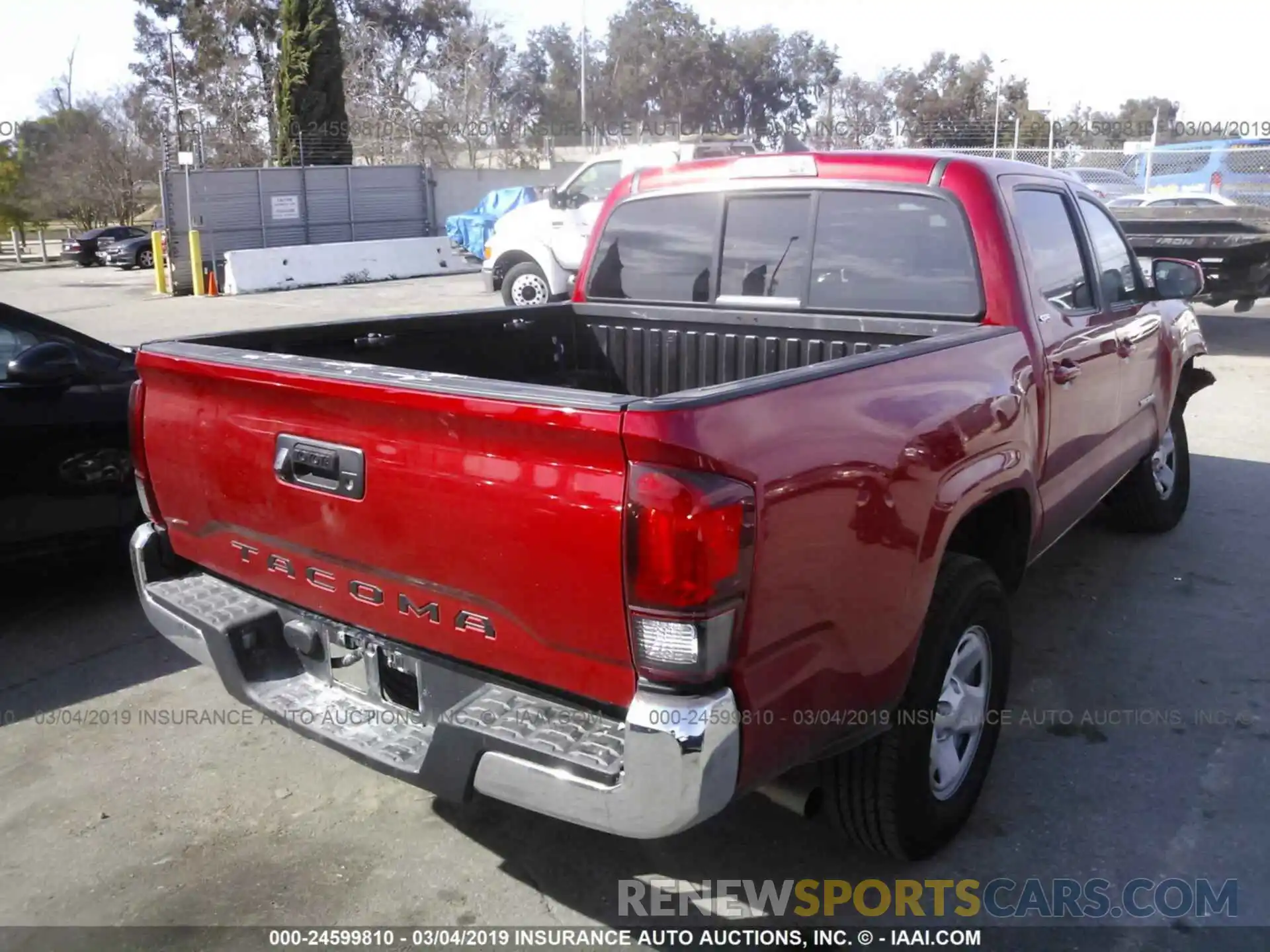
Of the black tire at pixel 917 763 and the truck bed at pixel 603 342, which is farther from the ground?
the truck bed at pixel 603 342

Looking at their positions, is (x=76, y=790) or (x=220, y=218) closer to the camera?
(x=76, y=790)

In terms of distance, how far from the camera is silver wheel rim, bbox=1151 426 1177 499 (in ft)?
19.2

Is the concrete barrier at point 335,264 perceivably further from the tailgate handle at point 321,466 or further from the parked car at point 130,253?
the tailgate handle at point 321,466

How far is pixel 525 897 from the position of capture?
3.06 meters

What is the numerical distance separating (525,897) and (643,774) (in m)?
1.00

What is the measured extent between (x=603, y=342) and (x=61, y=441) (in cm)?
237

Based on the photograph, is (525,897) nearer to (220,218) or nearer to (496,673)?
(496,673)

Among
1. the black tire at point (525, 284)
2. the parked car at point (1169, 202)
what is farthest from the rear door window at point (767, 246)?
the parked car at point (1169, 202)

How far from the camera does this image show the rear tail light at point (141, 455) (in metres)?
3.32

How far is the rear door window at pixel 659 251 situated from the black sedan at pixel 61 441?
2.24 meters

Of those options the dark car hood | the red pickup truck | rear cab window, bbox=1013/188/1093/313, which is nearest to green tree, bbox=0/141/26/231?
the dark car hood

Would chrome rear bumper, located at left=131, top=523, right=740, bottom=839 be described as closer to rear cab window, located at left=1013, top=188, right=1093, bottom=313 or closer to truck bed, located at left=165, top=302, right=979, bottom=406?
truck bed, located at left=165, top=302, right=979, bottom=406

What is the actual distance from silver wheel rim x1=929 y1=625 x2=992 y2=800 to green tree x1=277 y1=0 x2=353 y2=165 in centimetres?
2759

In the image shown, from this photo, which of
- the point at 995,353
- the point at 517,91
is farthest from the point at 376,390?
the point at 517,91
